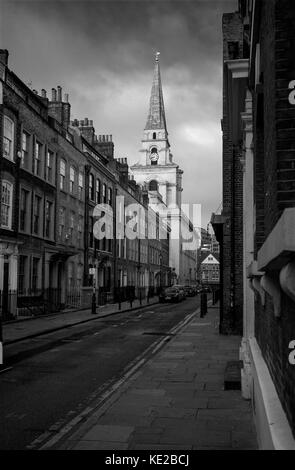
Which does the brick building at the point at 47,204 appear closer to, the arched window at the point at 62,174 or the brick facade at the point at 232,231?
the arched window at the point at 62,174

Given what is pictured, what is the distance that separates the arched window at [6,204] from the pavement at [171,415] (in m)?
14.3

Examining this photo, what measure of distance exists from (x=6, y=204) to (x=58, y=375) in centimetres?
1535

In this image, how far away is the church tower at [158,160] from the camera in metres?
106

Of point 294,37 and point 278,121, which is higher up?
point 294,37

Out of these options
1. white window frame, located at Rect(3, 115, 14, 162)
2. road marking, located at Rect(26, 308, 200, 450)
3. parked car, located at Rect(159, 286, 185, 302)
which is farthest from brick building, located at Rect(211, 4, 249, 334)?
parked car, located at Rect(159, 286, 185, 302)

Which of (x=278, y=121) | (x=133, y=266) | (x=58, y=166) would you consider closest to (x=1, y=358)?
(x=278, y=121)

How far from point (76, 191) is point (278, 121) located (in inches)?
1308

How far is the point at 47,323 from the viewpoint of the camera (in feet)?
78.3

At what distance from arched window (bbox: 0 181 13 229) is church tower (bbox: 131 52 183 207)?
7588 cm

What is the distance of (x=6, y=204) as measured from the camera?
25141 mm

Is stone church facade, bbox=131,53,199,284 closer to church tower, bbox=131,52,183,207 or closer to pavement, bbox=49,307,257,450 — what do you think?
church tower, bbox=131,52,183,207

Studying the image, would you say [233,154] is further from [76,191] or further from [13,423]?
[76,191]

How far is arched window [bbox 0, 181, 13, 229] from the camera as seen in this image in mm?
24723

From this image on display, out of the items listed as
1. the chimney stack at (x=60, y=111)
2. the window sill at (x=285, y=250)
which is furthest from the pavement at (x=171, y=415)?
the chimney stack at (x=60, y=111)
